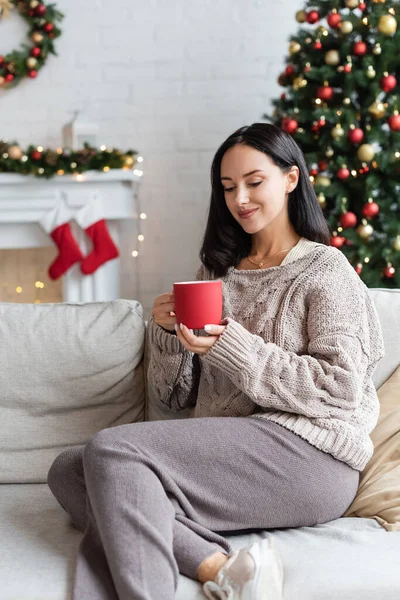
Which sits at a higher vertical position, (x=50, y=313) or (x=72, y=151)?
(x=72, y=151)

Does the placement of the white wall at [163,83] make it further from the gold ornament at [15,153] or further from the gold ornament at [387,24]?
the gold ornament at [387,24]

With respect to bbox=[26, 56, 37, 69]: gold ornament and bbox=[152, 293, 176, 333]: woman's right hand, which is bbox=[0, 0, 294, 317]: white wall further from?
bbox=[152, 293, 176, 333]: woman's right hand

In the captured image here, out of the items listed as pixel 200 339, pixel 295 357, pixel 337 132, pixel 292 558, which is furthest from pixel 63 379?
pixel 337 132

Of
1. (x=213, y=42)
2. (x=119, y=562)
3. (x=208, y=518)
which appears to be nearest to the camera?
(x=119, y=562)

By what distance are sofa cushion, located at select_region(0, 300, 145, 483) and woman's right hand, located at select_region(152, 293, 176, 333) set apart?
26 cm

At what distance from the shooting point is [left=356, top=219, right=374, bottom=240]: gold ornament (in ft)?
9.78

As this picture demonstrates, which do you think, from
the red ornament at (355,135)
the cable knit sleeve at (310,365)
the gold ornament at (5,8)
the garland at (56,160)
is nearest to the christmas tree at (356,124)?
the red ornament at (355,135)

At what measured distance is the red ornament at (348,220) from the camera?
2.98m

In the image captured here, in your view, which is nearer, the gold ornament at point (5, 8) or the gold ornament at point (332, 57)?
the gold ornament at point (332, 57)

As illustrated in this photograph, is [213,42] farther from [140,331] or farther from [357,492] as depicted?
[357,492]

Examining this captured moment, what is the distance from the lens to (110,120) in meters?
3.89

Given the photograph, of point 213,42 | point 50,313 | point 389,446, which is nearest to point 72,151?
point 213,42

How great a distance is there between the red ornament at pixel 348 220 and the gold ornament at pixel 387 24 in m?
0.71

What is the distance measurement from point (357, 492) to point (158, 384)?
0.54 meters
